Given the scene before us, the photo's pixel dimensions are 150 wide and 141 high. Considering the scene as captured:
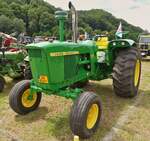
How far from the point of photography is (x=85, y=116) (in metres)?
4.59

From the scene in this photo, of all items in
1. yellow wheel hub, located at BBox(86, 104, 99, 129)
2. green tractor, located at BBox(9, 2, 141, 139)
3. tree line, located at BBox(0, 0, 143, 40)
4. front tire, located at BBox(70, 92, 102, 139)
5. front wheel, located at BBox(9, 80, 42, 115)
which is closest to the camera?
front tire, located at BBox(70, 92, 102, 139)

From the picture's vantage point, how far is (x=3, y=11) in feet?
195

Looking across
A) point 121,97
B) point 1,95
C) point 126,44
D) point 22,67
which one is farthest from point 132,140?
point 22,67

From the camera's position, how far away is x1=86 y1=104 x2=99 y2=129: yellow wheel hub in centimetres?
486

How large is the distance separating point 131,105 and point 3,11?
5694cm

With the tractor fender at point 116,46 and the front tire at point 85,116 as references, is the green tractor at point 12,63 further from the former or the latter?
the front tire at point 85,116

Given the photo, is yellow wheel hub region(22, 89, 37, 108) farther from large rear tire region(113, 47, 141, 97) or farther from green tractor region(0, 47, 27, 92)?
green tractor region(0, 47, 27, 92)

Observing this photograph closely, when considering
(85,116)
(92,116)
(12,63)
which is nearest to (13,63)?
(12,63)

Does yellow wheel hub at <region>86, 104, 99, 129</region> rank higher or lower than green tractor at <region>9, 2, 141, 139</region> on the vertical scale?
lower

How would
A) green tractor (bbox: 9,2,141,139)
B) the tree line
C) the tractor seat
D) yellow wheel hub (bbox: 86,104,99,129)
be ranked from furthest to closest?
the tree line
the tractor seat
yellow wheel hub (bbox: 86,104,99,129)
green tractor (bbox: 9,2,141,139)

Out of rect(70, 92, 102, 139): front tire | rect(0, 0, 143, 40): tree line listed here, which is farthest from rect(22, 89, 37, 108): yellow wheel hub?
rect(0, 0, 143, 40): tree line

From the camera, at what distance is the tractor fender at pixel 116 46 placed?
22.0ft

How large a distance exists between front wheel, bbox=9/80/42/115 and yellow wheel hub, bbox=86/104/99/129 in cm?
155

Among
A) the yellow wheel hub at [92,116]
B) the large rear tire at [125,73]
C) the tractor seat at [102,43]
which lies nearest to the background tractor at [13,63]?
the tractor seat at [102,43]
